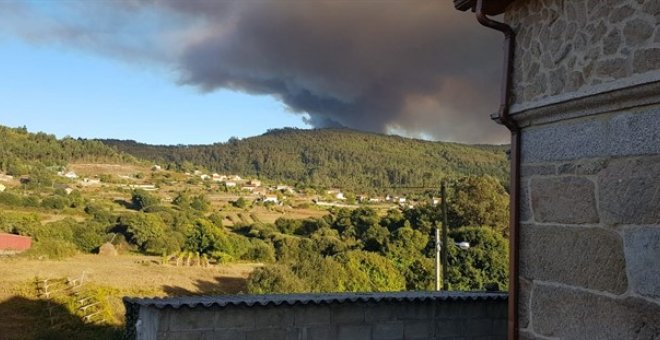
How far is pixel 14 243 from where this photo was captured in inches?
1281

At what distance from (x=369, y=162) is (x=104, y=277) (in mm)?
60900

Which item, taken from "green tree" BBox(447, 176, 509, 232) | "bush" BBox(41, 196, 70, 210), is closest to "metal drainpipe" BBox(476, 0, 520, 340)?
"green tree" BBox(447, 176, 509, 232)

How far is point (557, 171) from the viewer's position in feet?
11.3

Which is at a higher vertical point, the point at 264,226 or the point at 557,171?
the point at 557,171

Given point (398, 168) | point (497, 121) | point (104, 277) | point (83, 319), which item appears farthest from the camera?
point (398, 168)

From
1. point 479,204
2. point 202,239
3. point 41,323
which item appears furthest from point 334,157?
point 41,323

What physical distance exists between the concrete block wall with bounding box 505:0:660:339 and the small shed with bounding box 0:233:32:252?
33.7 metres

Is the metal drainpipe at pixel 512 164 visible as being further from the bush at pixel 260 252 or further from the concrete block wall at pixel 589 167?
the bush at pixel 260 252

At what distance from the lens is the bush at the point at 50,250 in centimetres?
3180

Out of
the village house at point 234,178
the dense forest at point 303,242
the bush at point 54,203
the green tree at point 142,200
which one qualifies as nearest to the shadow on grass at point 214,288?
the dense forest at point 303,242

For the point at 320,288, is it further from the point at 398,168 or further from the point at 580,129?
the point at 398,168

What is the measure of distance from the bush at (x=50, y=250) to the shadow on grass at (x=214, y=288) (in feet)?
35.3

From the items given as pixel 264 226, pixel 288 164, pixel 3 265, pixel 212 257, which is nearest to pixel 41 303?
pixel 3 265

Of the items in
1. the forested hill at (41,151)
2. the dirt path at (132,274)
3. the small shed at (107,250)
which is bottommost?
the dirt path at (132,274)
